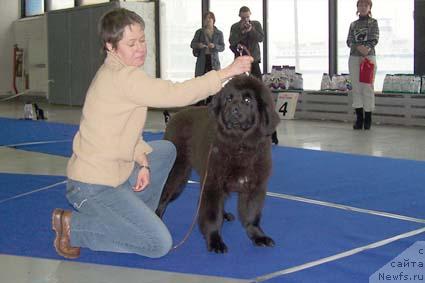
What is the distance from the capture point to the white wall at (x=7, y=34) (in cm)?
1839

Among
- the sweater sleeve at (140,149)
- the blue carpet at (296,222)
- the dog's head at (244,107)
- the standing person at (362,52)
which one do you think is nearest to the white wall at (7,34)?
the standing person at (362,52)

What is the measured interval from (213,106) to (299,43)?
8691mm

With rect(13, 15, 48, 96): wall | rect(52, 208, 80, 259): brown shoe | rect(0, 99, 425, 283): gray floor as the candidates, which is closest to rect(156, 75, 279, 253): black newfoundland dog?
rect(0, 99, 425, 283): gray floor

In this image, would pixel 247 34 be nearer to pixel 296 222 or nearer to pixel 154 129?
pixel 154 129

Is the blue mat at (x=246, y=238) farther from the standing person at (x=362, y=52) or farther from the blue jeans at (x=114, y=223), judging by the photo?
the standing person at (x=362, y=52)

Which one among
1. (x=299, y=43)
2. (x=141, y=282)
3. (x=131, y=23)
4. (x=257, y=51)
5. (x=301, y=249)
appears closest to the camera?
(x=141, y=282)

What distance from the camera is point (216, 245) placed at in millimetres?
3031

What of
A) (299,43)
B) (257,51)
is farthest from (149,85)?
(299,43)

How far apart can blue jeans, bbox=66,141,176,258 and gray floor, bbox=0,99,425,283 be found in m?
0.13

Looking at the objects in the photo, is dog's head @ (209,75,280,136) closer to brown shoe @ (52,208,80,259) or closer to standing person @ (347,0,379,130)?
brown shoe @ (52,208,80,259)

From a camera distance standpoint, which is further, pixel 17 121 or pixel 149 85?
pixel 17 121

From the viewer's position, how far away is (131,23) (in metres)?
2.87

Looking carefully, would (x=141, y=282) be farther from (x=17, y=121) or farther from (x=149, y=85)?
(x=17, y=121)

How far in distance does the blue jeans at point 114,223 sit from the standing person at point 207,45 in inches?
287
